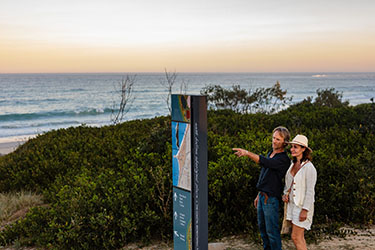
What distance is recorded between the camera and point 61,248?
5281 mm

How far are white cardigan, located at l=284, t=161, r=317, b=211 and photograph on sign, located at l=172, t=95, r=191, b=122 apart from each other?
1.50 metres

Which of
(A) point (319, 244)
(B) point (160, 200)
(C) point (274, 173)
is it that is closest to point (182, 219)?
(C) point (274, 173)

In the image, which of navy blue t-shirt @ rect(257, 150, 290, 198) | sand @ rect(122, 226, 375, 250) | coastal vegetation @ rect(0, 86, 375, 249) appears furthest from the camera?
coastal vegetation @ rect(0, 86, 375, 249)

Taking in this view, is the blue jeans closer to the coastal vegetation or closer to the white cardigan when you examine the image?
the white cardigan

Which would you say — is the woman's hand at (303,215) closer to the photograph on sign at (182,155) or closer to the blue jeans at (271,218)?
the blue jeans at (271,218)

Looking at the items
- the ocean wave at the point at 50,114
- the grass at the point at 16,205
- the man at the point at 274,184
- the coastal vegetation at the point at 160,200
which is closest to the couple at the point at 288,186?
the man at the point at 274,184

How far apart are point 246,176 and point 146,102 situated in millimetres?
47018

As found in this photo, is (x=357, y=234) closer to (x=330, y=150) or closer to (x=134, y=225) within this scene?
(x=330, y=150)

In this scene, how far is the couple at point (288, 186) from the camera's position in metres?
3.97

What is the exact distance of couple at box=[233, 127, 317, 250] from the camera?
13.0 feet

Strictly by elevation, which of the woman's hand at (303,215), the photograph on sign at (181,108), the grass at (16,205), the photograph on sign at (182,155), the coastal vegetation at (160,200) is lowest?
the grass at (16,205)

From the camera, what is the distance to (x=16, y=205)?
7566 mm

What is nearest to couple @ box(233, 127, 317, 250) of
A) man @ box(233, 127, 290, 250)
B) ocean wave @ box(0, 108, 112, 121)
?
man @ box(233, 127, 290, 250)

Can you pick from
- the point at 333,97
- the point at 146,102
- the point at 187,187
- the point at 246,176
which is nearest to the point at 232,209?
the point at 246,176
